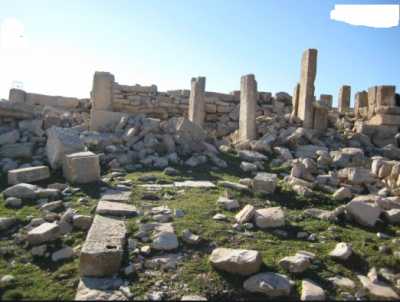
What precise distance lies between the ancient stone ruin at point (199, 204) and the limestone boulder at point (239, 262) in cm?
1

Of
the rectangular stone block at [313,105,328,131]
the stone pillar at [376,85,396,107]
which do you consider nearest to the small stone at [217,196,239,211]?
the rectangular stone block at [313,105,328,131]

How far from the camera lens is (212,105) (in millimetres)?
16922

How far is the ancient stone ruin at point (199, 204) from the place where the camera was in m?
4.03

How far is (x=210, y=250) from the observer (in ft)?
15.1

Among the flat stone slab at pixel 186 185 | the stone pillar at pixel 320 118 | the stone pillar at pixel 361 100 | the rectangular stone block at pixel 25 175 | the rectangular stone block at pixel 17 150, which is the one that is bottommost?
the flat stone slab at pixel 186 185

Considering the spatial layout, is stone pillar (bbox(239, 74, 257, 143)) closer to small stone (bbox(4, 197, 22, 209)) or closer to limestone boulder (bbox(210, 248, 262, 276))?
small stone (bbox(4, 197, 22, 209))

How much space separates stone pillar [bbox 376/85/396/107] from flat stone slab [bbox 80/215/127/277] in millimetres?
13026

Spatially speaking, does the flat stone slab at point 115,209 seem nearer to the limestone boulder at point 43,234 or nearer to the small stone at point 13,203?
the limestone boulder at point 43,234

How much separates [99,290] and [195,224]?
189 cm

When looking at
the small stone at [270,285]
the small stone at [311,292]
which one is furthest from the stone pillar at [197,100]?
the small stone at [311,292]

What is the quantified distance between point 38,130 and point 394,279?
9655 millimetres

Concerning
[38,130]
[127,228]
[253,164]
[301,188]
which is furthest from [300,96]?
[127,228]

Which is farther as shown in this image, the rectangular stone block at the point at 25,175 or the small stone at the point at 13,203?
the rectangular stone block at the point at 25,175

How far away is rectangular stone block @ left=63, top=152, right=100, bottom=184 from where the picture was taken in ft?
24.8
